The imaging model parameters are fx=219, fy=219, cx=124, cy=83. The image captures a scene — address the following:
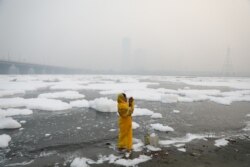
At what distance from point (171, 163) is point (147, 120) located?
→ 5259 millimetres

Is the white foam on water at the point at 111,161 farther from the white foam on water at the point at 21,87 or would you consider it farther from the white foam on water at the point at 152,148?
the white foam on water at the point at 21,87

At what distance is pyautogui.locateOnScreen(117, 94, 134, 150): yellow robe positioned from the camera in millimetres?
6532

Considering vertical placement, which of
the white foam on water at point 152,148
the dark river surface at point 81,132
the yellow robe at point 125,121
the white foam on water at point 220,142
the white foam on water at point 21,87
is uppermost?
the yellow robe at point 125,121

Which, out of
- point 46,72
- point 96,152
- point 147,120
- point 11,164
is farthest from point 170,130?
point 46,72

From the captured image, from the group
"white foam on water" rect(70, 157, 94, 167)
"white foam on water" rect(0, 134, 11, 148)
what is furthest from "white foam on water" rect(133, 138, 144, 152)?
"white foam on water" rect(0, 134, 11, 148)

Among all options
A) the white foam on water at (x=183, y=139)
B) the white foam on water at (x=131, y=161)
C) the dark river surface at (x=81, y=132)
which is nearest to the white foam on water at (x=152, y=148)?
the dark river surface at (x=81, y=132)

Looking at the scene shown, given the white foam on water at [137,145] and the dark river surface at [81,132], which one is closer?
the dark river surface at [81,132]

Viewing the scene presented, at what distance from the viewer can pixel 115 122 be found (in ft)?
35.8

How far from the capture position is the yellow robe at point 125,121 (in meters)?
6.53

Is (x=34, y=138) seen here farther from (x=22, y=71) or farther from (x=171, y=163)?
(x=22, y=71)

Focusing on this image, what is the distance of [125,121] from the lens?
263 inches

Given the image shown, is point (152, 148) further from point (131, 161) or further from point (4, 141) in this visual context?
point (4, 141)

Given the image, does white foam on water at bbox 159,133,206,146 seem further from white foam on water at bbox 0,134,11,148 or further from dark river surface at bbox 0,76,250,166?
white foam on water at bbox 0,134,11,148

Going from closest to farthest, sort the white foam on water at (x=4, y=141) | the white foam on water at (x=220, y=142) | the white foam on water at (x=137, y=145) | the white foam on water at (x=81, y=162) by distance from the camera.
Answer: the white foam on water at (x=81, y=162), the white foam on water at (x=137, y=145), the white foam on water at (x=4, y=141), the white foam on water at (x=220, y=142)
